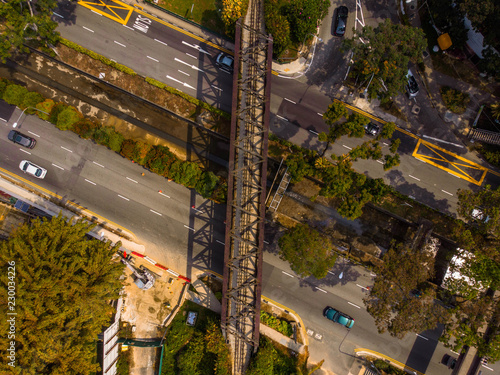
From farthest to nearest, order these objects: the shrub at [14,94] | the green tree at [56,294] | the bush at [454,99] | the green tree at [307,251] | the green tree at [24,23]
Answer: the bush at [454,99]
the shrub at [14,94]
the green tree at [24,23]
the green tree at [307,251]
the green tree at [56,294]

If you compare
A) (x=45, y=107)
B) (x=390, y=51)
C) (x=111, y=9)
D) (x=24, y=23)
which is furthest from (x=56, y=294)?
(x=390, y=51)

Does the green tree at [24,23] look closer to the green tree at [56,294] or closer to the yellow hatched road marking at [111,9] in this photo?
the yellow hatched road marking at [111,9]

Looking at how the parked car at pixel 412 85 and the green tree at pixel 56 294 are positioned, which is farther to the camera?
the parked car at pixel 412 85

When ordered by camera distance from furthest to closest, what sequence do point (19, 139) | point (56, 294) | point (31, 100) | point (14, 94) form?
1. point (19, 139)
2. point (31, 100)
3. point (14, 94)
4. point (56, 294)

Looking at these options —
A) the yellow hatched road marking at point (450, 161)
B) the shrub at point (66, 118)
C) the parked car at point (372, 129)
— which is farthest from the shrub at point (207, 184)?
the yellow hatched road marking at point (450, 161)

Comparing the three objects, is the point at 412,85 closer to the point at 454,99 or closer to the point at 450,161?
the point at 454,99

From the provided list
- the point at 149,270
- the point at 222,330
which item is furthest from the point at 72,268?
the point at 222,330

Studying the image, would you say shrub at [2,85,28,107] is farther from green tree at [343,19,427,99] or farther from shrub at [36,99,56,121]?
green tree at [343,19,427,99]
